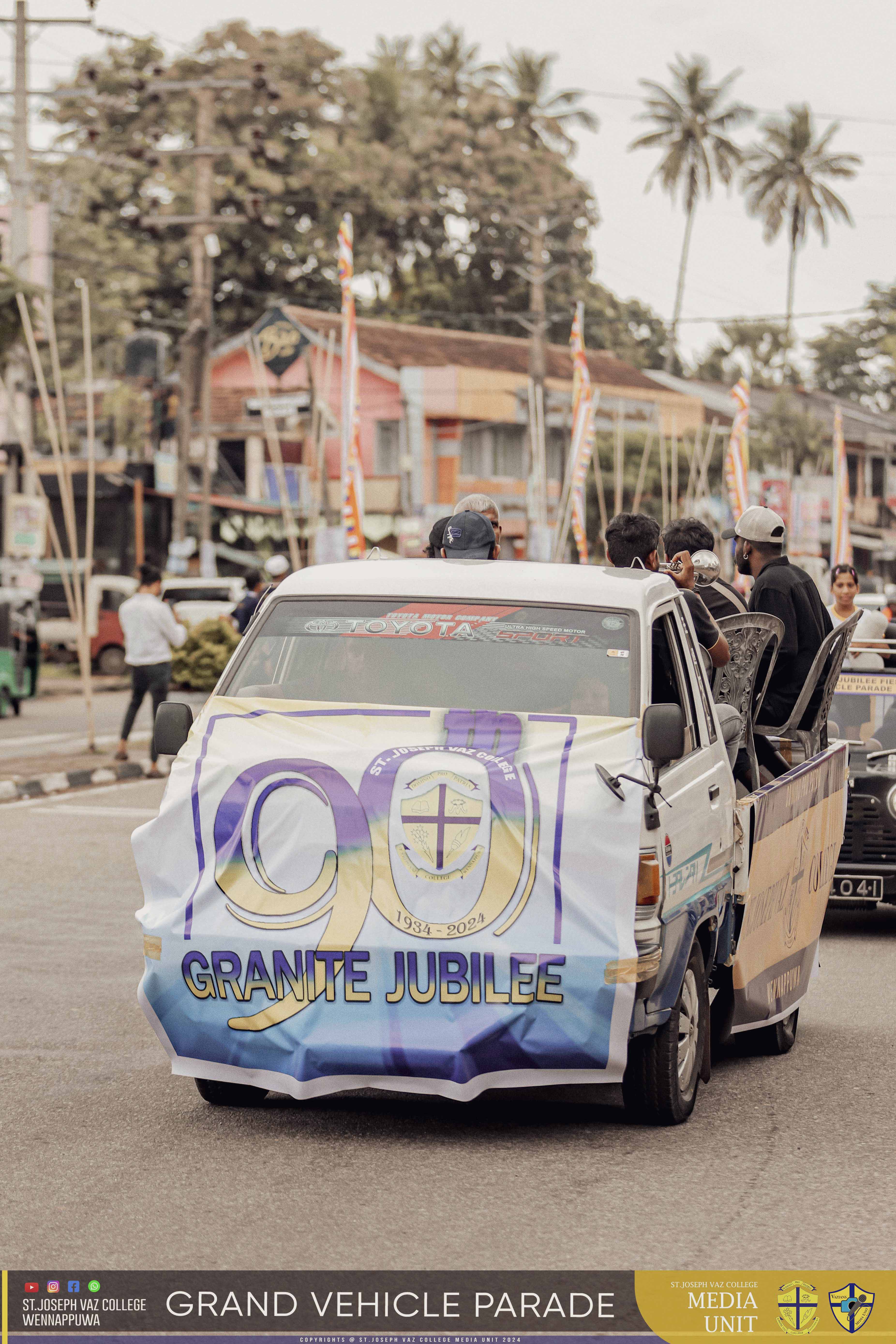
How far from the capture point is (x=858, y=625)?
10.2 metres

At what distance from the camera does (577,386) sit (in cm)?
2939

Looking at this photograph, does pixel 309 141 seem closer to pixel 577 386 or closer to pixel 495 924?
pixel 577 386

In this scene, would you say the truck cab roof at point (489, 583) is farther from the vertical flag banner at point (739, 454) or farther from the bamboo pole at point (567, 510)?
the vertical flag banner at point (739, 454)

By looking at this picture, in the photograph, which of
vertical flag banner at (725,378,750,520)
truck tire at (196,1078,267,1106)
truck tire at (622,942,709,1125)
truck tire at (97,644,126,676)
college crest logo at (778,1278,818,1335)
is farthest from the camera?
truck tire at (97,644,126,676)

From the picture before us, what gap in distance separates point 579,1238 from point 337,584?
272cm

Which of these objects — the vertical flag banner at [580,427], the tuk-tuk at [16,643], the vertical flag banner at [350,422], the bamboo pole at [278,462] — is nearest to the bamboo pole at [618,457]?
the vertical flag banner at [580,427]

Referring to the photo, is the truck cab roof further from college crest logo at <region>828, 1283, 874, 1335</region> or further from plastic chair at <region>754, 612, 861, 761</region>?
college crest logo at <region>828, 1283, 874, 1335</region>

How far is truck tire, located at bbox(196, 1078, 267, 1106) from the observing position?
627cm

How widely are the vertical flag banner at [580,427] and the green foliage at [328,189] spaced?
16.8 meters

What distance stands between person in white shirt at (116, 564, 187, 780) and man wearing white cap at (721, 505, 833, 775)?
1015 cm

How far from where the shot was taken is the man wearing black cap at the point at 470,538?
795 cm

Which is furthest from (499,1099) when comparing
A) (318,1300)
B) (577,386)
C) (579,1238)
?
(577,386)

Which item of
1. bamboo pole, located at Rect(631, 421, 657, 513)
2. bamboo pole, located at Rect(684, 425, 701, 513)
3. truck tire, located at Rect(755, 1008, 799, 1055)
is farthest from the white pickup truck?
bamboo pole, located at Rect(684, 425, 701, 513)

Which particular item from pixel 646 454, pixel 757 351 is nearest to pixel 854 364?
pixel 757 351
